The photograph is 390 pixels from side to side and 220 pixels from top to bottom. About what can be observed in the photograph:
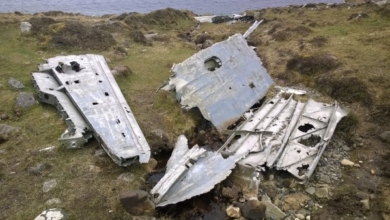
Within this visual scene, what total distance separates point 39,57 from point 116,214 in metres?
10.4

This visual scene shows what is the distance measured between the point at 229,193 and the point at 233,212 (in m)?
0.48

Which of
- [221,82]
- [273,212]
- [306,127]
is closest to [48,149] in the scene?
[221,82]

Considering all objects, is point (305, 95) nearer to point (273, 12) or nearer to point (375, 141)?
point (375, 141)

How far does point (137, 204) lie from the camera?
6.22 m

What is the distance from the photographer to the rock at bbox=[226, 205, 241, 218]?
21.0 feet

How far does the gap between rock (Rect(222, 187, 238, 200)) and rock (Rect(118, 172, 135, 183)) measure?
2.16 metres

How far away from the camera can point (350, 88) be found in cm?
1094

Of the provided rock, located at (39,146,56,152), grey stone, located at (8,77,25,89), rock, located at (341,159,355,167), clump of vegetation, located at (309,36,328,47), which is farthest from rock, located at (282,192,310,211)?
clump of vegetation, located at (309,36,328,47)

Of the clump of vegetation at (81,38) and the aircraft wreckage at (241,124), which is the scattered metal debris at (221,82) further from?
the clump of vegetation at (81,38)

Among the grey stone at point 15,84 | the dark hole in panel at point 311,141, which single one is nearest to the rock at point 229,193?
the dark hole in panel at point 311,141

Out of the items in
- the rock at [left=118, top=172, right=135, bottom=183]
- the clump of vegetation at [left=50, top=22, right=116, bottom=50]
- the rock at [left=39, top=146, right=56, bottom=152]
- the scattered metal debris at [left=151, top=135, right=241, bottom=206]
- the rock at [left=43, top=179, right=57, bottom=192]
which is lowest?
the clump of vegetation at [left=50, top=22, right=116, bottom=50]

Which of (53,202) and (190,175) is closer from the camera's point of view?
(53,202)

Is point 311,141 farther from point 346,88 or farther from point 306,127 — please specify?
point 346,88

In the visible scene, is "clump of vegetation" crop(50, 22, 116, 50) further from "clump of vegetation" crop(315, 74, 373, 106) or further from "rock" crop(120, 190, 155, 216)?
"rock" crop(120, 190, 155, 216)
